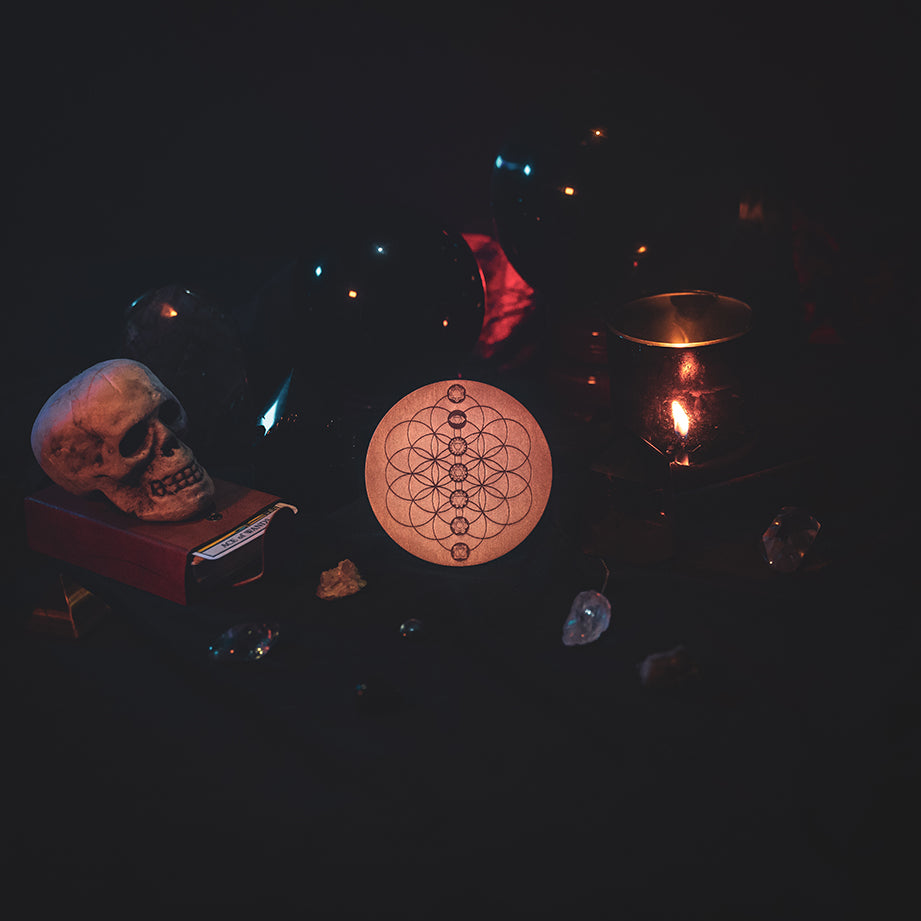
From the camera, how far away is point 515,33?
2.39 meters

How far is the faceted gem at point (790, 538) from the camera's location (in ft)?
5.08

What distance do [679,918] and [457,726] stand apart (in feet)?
1.37

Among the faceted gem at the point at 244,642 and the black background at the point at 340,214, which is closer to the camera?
the black background at the point at 340,214

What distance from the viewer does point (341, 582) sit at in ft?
5.21

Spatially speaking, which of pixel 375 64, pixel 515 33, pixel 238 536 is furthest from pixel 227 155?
pixel 238 536

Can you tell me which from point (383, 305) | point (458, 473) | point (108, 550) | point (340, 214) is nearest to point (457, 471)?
point (458, 473)

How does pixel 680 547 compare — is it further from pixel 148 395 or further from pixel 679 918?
pixel 148 395

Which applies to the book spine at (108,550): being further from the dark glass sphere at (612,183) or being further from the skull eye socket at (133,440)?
the dark glass sphere at (612,183)

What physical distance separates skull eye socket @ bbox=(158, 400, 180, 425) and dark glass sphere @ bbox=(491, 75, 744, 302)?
87 centimetres

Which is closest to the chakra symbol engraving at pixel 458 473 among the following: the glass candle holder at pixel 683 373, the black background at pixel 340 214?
the black background at pixel 340 214

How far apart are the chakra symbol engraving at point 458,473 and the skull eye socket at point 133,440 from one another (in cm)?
49

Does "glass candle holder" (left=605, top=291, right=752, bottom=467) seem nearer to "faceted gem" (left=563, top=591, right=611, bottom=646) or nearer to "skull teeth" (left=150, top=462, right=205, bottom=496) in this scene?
"faceted gem" (left=563, top=591, right=611, bottom=646)

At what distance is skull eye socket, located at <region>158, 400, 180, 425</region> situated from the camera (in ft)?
5.51

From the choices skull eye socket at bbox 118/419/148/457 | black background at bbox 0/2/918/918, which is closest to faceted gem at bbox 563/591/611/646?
black background at bbox 0/2/918/918
